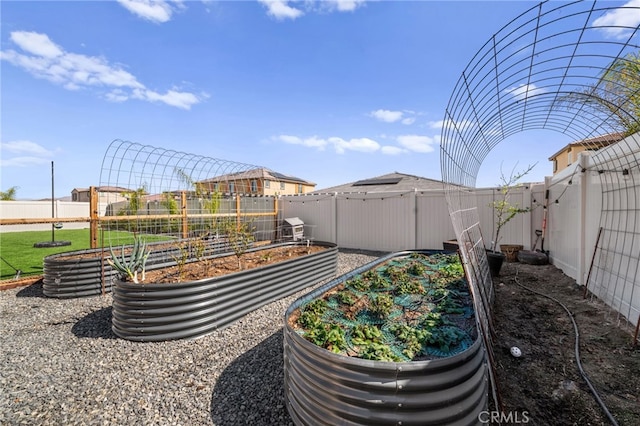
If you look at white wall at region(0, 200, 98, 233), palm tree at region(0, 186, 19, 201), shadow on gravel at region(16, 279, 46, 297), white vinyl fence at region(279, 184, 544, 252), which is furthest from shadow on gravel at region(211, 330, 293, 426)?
palm tree at region(0, 186, 19, 201)

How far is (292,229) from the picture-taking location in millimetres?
10281

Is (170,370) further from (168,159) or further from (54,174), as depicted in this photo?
(54,174)

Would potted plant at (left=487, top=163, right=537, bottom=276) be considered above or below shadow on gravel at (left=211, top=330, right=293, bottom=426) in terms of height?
above

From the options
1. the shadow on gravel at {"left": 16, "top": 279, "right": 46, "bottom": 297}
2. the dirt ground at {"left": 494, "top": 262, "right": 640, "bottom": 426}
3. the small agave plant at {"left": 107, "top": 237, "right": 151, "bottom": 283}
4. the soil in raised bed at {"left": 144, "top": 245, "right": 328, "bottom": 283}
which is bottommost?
the shadow on gravel at {"left": 16, "top": 279, "right": 46, "bottom": 297}

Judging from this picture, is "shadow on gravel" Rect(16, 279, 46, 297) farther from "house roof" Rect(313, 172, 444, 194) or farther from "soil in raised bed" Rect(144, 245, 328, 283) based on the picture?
"house roof" Rect(313, 172, 444, 194)

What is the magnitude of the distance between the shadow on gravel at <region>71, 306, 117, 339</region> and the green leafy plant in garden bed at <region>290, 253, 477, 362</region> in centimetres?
260

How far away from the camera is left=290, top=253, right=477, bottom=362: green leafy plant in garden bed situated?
192cm

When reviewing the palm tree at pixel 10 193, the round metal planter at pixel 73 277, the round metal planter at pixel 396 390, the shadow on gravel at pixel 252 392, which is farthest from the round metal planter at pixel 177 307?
the palm tree at pixel 10 193

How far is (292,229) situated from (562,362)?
843 centimetres

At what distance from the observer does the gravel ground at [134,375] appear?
195 centimetres

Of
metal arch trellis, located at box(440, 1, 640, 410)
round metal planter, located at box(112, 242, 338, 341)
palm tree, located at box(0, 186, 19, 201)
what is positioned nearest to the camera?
metal arch trellis, located at box(440, 1, 640, 410)

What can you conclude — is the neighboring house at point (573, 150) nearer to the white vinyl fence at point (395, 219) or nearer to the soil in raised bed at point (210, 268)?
the white vinyl fence at point (395, 219)

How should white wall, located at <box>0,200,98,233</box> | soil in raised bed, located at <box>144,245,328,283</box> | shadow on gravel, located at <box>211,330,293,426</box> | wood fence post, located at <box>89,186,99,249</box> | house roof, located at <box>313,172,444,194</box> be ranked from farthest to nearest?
white wall, located at <box>0,200,98,233</box> → house roof, located at <box>313,172,444,194</box> → wood fence post, located at <box>89,186,99,249</box> → soil in raised bed, located at <box>144,245,328,283</box> → shadow on gravel, located at <box>211,330,293,426</box>

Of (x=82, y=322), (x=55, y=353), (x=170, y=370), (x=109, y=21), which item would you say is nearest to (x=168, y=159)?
(x=109, y=21)
